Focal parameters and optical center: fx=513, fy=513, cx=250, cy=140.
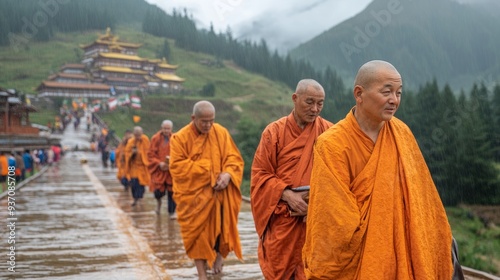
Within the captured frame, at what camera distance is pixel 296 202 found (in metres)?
3.35

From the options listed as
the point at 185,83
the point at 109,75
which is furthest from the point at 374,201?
the point at 185,83

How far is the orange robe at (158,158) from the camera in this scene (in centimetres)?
940

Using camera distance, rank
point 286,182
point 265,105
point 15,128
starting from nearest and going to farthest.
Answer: point 286,182 < point 15,128 < point 265,105

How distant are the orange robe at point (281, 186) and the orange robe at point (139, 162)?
7996 millimetres

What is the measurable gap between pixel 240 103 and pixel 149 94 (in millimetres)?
12581

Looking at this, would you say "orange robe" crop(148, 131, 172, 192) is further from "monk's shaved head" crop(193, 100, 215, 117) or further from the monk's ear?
the monk's ear

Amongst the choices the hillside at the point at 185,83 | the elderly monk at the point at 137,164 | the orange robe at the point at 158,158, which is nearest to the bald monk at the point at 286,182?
the orange robe at the point at 158,158

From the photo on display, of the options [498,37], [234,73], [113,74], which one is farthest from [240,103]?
[498,37]

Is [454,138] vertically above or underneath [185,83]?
underneath

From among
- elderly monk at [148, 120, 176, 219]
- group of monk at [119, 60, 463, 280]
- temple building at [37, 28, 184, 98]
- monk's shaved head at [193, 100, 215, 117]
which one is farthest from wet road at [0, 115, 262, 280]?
temple building at [37, 28, 184, 98]

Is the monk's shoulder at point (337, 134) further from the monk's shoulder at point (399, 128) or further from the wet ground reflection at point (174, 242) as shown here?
the wet ground reflection at point (174, 242)

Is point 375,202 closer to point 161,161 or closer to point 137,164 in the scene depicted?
point 161,161

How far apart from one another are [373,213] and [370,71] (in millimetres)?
724

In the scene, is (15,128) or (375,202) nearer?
(375,202)
